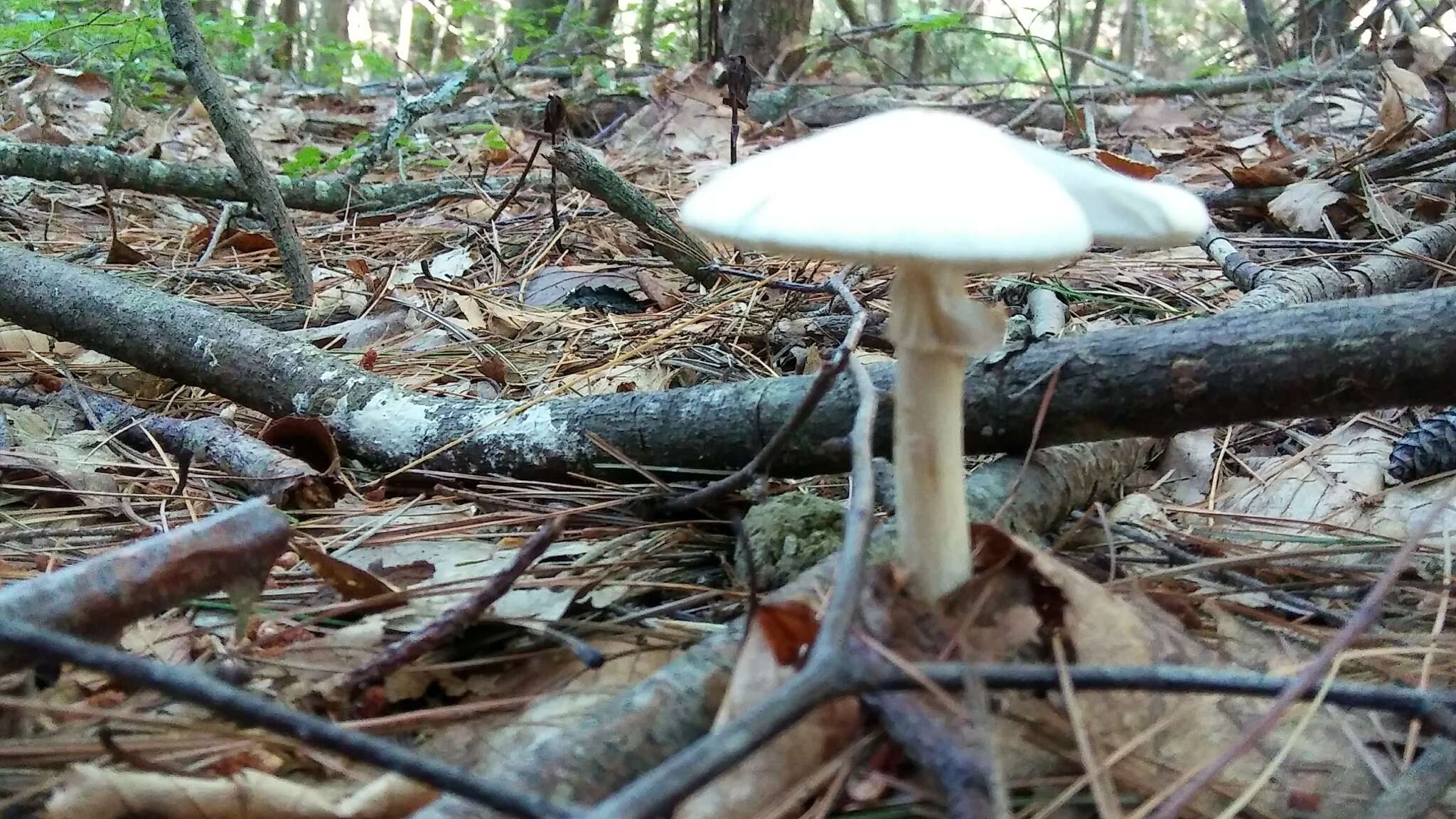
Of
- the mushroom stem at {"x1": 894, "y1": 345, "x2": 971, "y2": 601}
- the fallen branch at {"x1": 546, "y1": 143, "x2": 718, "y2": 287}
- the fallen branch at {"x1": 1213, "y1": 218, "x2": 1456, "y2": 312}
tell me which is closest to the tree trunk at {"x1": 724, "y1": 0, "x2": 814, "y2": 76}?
the fallen branch at {"x1": 546, "y1": 143, "x2": 718, "y2": 287}

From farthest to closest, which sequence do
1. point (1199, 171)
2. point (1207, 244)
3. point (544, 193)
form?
point (544, 193) < point (1199, 171) < point (1207, 244)

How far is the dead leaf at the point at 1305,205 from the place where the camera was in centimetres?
356

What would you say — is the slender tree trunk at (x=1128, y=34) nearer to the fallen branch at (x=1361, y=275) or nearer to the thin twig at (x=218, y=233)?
the fallen branch at (x=1361, y=275)

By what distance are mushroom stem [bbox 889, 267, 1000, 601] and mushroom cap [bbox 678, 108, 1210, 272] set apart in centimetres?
10

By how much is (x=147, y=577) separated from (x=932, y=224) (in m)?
1.13

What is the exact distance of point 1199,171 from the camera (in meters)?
4.76

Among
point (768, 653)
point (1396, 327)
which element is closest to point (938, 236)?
point (768, 653)

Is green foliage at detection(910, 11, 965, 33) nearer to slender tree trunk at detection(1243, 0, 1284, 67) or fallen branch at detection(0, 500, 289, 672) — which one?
slender tree trunk at detection(1243, 0, 1284, 67)

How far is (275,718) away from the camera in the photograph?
36.5 inches

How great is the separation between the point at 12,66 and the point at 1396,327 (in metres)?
7.09

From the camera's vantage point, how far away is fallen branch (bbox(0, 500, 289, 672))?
1.26 meters

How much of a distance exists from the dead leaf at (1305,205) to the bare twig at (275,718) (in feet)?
11.7

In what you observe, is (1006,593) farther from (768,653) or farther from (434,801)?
(434,801)

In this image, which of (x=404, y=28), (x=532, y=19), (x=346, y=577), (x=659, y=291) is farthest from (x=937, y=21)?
(x=404, y=28)
